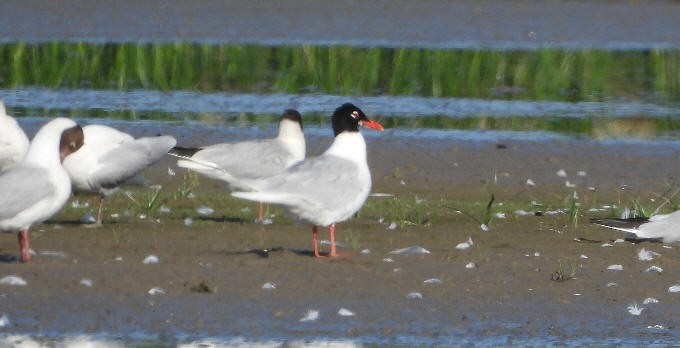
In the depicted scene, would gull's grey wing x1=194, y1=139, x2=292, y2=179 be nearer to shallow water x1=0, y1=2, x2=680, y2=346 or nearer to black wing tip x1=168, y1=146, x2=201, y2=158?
black wing tip x1=168, y1=146, x2=201, y2=158

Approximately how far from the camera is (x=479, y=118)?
16.5 meters

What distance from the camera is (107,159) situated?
1084cm

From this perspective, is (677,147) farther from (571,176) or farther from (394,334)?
(394,334)

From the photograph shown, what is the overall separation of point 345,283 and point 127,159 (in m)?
2.77

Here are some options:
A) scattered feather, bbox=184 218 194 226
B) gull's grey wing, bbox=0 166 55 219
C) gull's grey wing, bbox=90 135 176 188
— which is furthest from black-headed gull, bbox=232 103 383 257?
gull's grey wing, bbox=90 135 176 188

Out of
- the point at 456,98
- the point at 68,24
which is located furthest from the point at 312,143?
the point at 68,24

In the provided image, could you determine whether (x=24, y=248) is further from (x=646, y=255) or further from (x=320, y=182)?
(x=646, y=255)

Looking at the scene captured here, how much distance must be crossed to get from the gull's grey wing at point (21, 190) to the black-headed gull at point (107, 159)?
1.63m

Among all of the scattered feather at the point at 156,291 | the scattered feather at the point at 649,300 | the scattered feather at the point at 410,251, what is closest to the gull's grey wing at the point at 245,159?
the scattered feather at the point at 410,251

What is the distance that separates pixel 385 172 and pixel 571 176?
1.55 metres

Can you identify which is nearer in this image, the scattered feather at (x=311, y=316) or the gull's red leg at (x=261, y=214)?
the scattered feather at (x=311, y=316)

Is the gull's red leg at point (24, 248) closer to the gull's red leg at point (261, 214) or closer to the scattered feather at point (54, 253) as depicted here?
the scattered feather at point (54, 253)

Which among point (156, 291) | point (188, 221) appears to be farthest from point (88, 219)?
point (156, 291)

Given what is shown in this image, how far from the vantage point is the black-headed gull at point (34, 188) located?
876 centimetres
